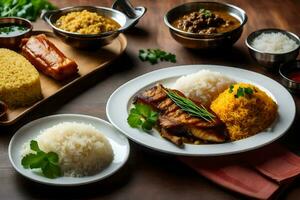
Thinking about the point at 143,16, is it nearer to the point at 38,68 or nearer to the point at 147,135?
the point at 38,68

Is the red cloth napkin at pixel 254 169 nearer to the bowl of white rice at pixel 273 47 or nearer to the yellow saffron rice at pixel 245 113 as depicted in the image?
the yellow saffron rice at pixel 245 113

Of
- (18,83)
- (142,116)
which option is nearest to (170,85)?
(142,116)

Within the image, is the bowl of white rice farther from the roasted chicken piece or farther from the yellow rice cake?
the yellow rice cake

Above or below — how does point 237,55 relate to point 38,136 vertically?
below

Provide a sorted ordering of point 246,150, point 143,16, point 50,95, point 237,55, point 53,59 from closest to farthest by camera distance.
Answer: point 246,150 < point 50,95 < point 53,59 < point 237,55 < point 143,16

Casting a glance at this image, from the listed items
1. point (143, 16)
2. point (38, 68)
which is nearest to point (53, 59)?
point (38, 68)

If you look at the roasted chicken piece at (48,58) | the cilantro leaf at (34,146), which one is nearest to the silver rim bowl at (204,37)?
the roasted chicken piece at (48,58)

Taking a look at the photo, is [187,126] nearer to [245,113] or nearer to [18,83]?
[245,113]

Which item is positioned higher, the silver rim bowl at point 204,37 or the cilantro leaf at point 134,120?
the cilantro leaf at point 134,120
